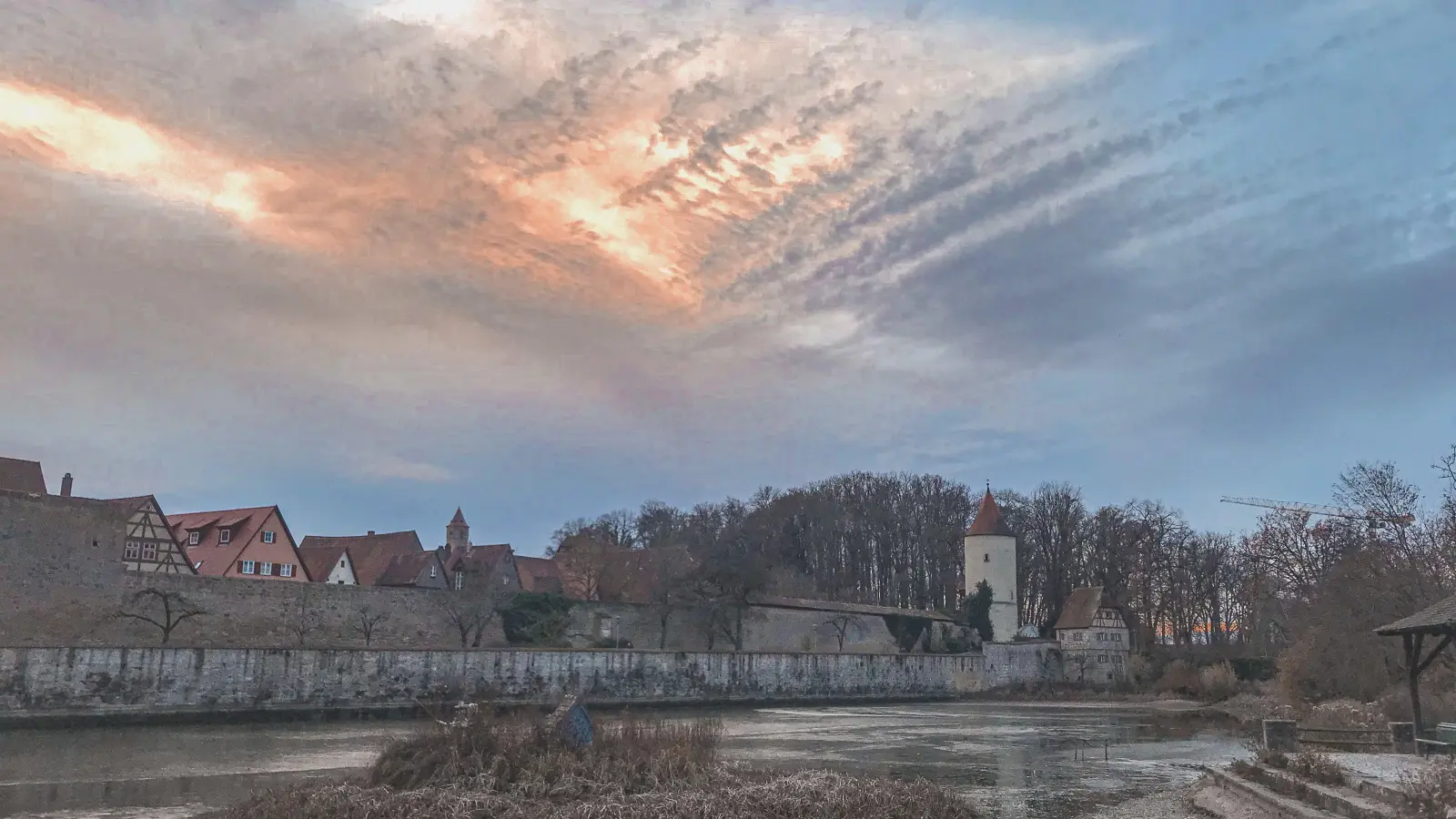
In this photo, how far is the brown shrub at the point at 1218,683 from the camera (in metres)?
49.7

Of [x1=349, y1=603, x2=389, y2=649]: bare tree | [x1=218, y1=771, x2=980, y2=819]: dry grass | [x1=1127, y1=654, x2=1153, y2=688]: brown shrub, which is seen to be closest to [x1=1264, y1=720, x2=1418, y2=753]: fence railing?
[x1=218, y1=771, x2=980, y2=819]: dry grass

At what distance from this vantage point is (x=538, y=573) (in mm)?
70938

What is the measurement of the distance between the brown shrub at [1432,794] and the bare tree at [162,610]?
34460 millimetres

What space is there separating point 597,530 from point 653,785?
7121cm

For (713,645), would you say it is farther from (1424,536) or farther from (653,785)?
(653,785)

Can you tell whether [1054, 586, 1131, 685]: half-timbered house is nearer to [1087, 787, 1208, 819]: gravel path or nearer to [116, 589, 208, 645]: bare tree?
[1087, 787, 1208, 819]: gravel path

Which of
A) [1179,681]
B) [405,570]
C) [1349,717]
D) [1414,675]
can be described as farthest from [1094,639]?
[1414,675]

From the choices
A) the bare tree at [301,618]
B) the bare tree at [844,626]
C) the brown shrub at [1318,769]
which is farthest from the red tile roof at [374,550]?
the brown shrub at [1318,769]

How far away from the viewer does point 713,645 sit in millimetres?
54469

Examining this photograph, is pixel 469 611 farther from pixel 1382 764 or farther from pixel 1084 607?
pixel 1084 607

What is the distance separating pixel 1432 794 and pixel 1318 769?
481 centimetres

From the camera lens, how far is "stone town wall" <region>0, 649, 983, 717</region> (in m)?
30.0

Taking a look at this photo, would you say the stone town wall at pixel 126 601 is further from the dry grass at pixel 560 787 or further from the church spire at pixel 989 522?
the church spire at pixel 989 522

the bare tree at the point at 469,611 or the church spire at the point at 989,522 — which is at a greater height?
the church spire at the point at 989,522
